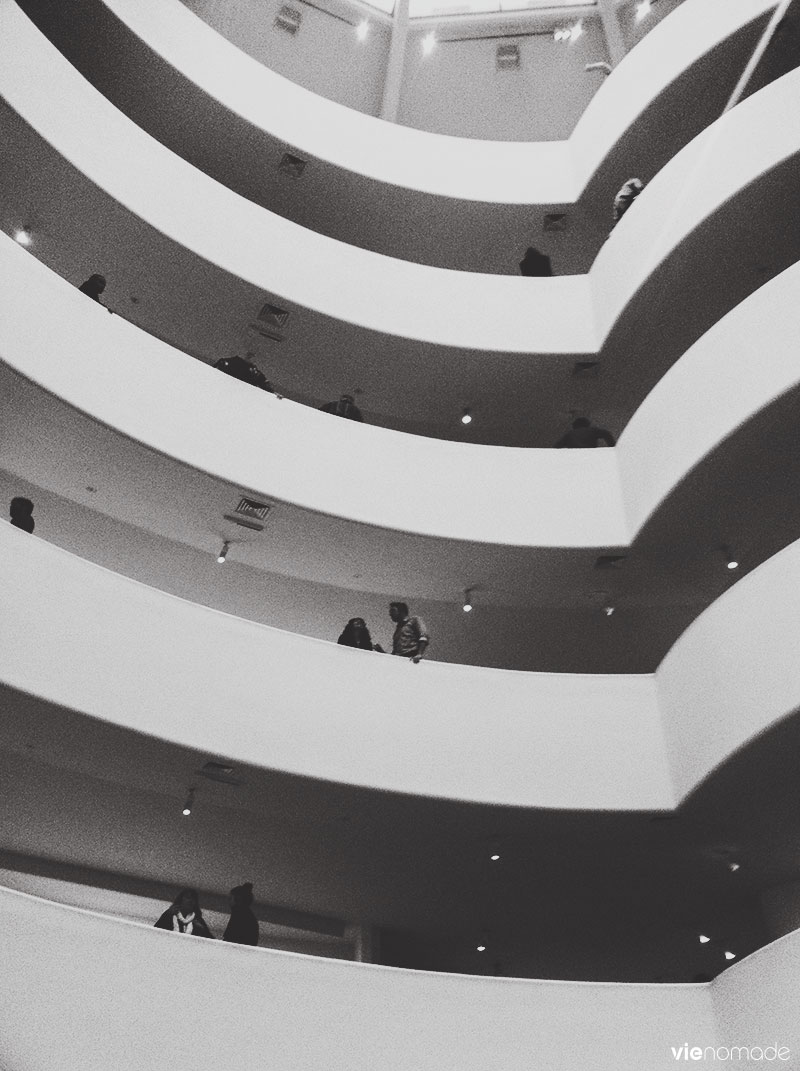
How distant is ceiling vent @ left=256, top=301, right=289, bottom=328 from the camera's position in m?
13.8

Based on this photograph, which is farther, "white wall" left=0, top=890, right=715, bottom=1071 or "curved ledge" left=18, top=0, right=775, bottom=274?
"curved ledge" left=18, top=0, right=775, bottom=274

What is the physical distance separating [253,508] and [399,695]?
10.2 ft

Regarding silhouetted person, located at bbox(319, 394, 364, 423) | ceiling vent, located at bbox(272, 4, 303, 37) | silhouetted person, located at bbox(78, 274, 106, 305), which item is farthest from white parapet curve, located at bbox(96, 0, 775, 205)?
silhouetted person, located at bbox(319, 394, 364, 423)

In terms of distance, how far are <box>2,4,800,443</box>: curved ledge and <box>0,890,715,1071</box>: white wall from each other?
352 inches

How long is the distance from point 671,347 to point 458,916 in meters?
8.35

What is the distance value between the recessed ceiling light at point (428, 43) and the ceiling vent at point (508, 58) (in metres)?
1.33

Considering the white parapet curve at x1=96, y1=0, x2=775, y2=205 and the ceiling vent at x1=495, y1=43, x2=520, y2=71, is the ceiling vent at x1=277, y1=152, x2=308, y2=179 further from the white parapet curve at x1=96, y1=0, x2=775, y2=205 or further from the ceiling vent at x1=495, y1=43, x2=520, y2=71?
the ceiling vent at x1=495, y1=43, x2=520, y2=71

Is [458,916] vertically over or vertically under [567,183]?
under

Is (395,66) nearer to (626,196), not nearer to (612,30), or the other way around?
(612,30)

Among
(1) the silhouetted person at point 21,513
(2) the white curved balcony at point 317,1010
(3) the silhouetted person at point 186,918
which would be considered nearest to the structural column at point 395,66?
(1) the silhouetted person at point 21,513

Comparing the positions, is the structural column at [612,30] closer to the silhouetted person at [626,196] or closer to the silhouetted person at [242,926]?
the silhouetted person at [626,196]

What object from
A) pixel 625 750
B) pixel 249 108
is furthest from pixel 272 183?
pixel 625 750

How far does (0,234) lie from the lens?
11.0 metres

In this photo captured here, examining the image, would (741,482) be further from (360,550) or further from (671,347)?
(360,550)
